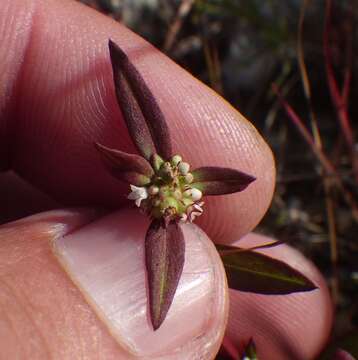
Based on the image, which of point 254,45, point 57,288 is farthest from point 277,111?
point 57,288

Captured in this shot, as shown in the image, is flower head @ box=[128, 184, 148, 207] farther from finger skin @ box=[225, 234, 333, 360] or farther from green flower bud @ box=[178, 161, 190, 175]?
finger skin @ box=[225, 234, 333, 360]

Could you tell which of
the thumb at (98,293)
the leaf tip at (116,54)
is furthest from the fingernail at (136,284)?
the leaf tip at (116,54)

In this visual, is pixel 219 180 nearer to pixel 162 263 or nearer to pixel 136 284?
pixel 162 263

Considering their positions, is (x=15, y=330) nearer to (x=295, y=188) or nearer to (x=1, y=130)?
(x=1, y=130)

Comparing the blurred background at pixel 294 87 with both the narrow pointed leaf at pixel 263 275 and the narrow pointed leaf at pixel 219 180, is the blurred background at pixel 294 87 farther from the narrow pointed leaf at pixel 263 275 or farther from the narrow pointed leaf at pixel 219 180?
the narrow pointed leaf at pixel 219 180

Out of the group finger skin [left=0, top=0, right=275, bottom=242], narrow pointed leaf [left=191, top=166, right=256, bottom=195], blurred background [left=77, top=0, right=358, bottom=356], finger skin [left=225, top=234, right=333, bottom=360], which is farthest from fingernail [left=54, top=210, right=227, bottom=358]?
blurred background [left=77, top=0, right=358, bottom=356]

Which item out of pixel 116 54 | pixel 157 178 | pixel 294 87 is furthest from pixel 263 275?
pixel 294 87
